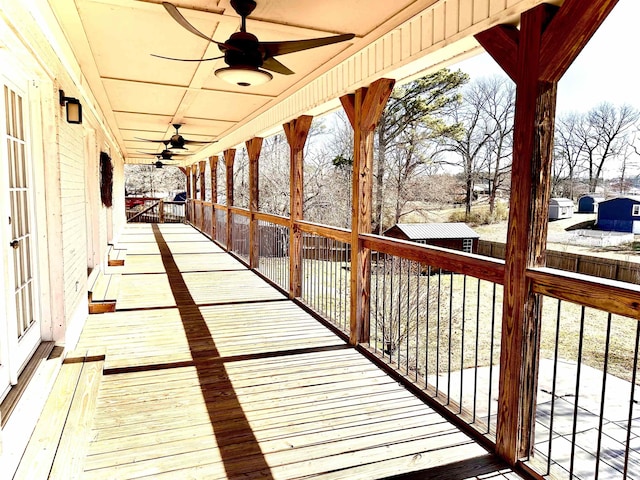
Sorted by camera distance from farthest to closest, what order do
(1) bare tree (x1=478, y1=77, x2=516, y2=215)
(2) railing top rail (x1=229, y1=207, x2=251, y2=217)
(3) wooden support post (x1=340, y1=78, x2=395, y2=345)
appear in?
(1) bare tree (x1=478, y1=77, x2=516, y2=215) < (2) railing top rail (x1=229, y1=207, x2=251, y2=217) < (3) wooden support post (x1=340, y1=78, x2=395, y2=345)

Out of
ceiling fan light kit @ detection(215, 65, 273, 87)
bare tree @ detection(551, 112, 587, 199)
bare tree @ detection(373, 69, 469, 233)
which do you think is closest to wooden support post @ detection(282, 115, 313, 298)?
ceiling fan light kit @ detection(215, 65, 273, 87)

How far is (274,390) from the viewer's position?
3.10 meters

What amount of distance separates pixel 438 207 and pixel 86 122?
53.4ft

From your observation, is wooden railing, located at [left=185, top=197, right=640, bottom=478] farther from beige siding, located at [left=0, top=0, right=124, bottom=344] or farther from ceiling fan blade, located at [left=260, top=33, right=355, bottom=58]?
beige siding, located at [left=0, top=0, right=124, bottom=344]

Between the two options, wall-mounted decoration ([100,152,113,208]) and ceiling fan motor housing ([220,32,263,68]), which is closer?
ceiling fan motor housing ([220,32,263,68])

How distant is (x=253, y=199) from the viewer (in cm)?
743

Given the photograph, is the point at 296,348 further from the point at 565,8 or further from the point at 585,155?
the point at 585,155

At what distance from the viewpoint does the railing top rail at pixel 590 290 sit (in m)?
1.72

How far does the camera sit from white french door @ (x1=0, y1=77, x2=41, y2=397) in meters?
2.29

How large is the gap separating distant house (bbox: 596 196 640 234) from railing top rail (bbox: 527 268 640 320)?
28.8 feet

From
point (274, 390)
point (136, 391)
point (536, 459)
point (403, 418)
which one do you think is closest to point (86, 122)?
point (136, 391)

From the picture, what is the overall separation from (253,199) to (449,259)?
5.08 meters

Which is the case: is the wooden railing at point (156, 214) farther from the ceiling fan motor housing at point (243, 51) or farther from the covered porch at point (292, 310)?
the ceiling fan motor housing at point (243, 51)

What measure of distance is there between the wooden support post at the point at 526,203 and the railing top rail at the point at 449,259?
5.5 inches
